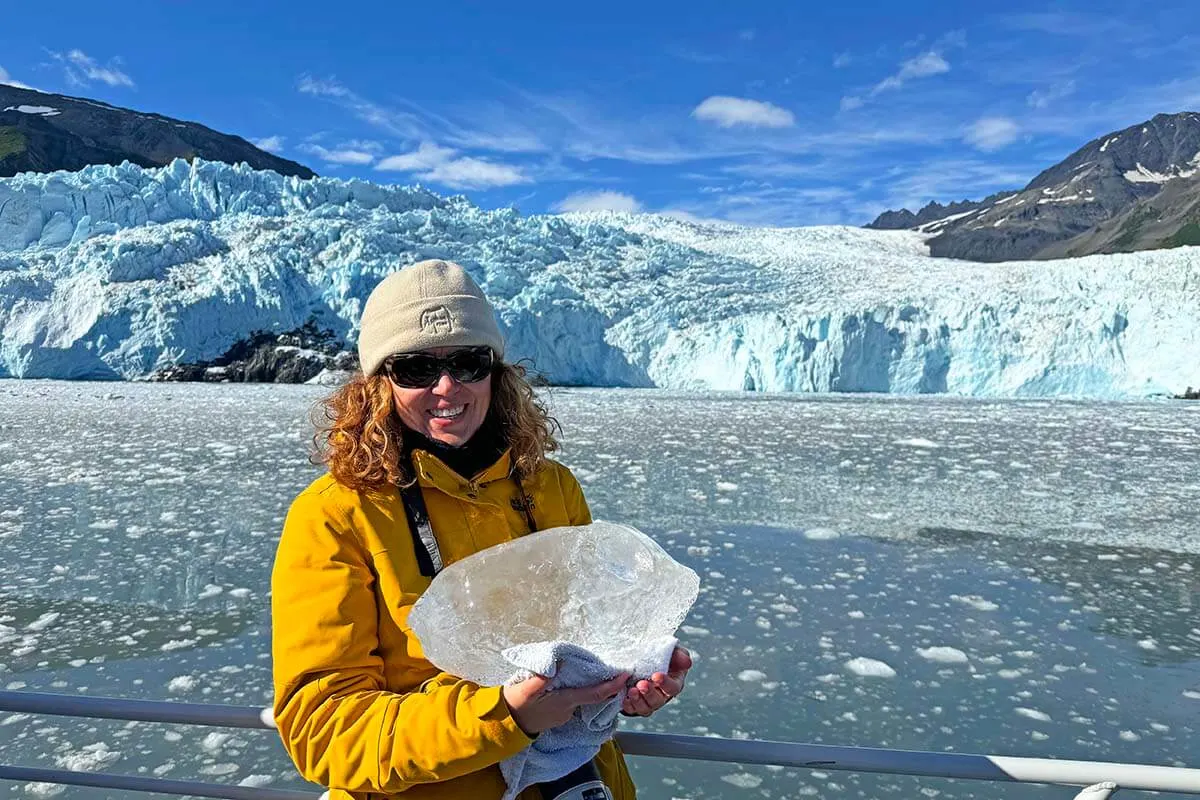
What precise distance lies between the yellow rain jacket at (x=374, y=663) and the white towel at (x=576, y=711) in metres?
0.04

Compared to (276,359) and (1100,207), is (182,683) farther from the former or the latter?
(1100,207)

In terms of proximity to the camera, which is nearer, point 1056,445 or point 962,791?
point 962,791

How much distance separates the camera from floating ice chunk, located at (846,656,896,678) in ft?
9.18

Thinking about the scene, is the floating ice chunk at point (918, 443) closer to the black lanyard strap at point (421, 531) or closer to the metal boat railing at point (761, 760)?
the metal boat railing at point (761, 760)

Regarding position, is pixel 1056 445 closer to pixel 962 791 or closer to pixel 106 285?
pixel 962 791

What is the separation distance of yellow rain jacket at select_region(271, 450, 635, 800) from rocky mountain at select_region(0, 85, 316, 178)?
249 ft

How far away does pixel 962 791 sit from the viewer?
2.15 m

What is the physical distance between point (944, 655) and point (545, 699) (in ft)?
8.50

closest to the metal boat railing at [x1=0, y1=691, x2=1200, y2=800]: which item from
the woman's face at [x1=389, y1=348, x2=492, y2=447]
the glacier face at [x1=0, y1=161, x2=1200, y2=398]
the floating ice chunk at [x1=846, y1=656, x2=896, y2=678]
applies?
the woman's face at [x1=389, y1=348, x2=492, y2=447]

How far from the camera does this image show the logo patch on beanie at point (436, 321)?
3.49 ft

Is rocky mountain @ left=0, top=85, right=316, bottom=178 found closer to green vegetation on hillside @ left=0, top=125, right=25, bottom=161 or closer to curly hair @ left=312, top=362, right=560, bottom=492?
green vegetation on hillside @ left=0, top=125, right=25, bottom=161

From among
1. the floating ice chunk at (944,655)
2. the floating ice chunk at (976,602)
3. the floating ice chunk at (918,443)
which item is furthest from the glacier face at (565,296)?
the floating ice chunk at (944,655)

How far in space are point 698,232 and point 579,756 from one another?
95.6 feet

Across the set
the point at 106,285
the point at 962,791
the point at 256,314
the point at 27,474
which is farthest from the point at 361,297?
the point at 962,791
